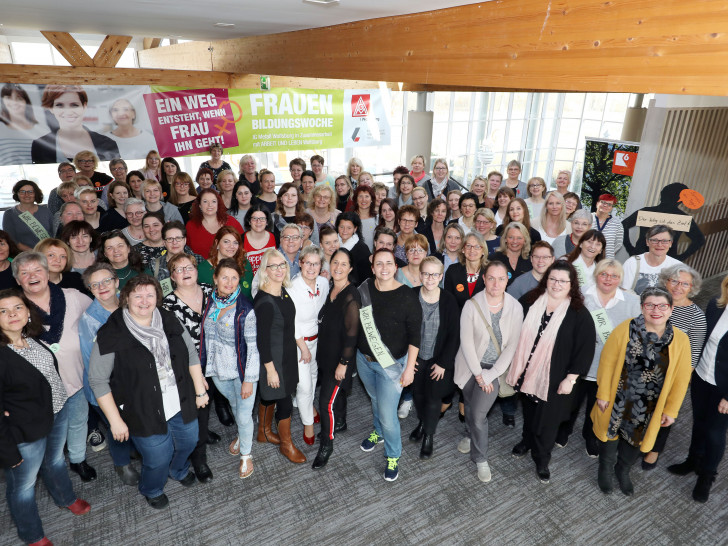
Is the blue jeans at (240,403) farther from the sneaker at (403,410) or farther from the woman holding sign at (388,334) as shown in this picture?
the sneaker at (403,410)

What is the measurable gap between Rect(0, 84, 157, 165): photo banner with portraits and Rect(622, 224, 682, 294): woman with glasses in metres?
6.55

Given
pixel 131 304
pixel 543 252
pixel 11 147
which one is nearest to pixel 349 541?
pixel 131 304

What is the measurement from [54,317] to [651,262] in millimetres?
4269

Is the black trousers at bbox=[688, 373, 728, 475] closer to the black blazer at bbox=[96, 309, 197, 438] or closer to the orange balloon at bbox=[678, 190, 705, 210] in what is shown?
the orange balloon at bbox=[678, 190, 705, 210]

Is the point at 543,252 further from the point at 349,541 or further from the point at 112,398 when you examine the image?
the point at 112,398

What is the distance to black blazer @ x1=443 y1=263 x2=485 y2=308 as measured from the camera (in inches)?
137

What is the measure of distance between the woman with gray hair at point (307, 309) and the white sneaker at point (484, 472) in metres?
1.32

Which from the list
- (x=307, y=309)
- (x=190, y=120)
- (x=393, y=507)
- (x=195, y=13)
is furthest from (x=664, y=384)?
(x=190, y=120)

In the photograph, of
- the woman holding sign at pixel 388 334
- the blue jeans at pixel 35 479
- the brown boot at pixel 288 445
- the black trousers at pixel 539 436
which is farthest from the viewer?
the brown boot at pixel 288 445

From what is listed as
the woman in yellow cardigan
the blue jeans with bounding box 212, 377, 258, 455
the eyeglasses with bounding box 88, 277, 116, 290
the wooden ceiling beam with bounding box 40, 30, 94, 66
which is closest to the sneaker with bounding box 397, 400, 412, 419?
the blue jeans with bounding box 212, 377, 258, 455

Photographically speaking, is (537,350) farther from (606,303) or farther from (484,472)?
(484,472)

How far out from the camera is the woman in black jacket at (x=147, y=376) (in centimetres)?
244

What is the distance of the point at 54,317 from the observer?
2.64 meters

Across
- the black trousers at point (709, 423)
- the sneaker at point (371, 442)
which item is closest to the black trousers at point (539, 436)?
the black trousers at point (709, 423)
